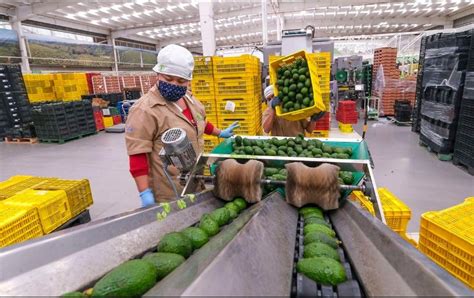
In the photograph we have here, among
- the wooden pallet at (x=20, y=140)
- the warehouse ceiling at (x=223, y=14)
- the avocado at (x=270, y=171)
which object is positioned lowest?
the wooden pallet at (x=20, y=140)

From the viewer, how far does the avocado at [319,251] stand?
1062 mm

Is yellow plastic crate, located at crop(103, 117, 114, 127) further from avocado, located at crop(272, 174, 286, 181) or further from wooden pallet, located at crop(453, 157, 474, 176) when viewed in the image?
wooden pallet, located at crop(453, 157, 474, 176)

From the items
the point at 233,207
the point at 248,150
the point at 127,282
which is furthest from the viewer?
the point at 248,150

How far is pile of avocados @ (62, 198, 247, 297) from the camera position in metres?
0.76

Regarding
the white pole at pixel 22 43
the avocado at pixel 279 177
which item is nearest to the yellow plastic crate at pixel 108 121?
the white pole at pixel 22 43

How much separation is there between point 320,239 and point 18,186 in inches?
Result: 156

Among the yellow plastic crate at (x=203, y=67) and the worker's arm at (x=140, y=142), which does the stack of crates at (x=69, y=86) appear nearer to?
the yellow plastic crate at (x=203, y=67)

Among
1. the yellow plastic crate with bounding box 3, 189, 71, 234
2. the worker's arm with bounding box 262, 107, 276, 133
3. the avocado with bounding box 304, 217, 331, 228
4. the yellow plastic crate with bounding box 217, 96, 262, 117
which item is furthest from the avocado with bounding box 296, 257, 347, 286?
the yellow plastic crate with bounding box 217, 96, 262, 117

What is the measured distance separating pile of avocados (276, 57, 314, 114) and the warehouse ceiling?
1008cm

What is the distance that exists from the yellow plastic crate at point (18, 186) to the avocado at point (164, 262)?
10.8 ft

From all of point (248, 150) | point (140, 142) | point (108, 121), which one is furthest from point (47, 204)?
point (108, 121)

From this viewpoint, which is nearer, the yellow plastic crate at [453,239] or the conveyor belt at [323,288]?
the conveyor belt at [323,288]

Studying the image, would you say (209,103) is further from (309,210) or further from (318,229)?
(318,229)

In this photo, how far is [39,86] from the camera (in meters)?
11.3
